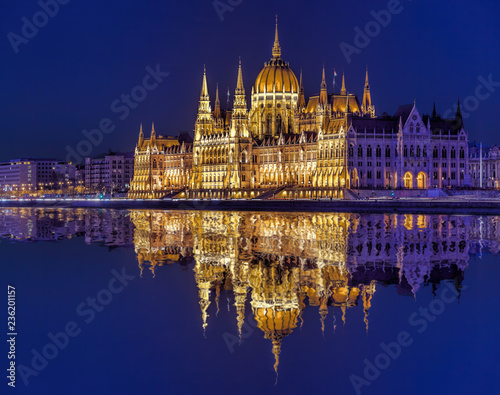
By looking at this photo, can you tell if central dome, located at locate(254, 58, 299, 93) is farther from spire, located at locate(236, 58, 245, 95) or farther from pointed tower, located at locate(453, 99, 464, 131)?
pointed tower, located at locate(453, 99, 464, 131)

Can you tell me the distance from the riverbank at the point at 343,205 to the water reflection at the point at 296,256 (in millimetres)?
14527

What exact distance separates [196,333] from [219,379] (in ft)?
12.5

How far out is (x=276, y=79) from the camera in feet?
512

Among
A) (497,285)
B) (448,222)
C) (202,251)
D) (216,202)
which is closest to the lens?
(497,285)

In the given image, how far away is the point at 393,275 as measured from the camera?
108 feet

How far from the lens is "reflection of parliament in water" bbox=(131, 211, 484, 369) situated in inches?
1040

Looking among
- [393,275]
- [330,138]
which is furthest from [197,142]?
[393,275]

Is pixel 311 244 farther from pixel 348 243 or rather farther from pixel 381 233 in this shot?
pixel 381 233

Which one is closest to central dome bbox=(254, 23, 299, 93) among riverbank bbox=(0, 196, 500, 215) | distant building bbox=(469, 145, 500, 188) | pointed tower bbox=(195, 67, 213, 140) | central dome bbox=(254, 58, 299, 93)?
central dome bbox=(254, 58, 299, 93)

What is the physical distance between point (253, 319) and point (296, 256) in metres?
16.2

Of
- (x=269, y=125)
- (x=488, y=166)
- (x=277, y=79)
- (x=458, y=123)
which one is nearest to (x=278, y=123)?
(x=269, y=125)

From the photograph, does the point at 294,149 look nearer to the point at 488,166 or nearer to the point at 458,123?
the point at 458,123

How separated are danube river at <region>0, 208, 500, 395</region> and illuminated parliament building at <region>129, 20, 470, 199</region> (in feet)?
258

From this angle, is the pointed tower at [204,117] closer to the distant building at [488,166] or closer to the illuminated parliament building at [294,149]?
the illuminated parliament building at [294,149]
